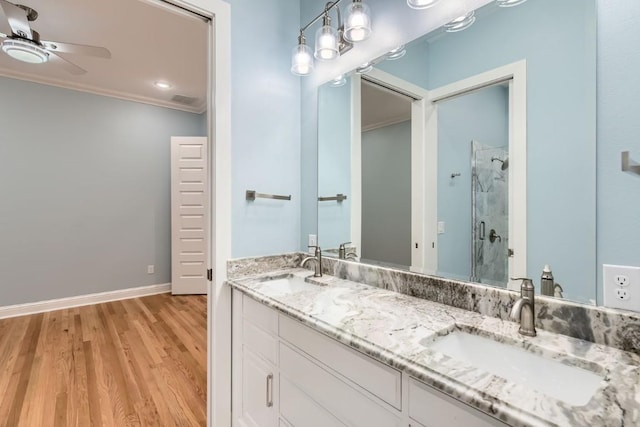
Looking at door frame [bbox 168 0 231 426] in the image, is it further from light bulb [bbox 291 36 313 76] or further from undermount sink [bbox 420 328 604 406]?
undermount sink [bbox 420 328 604 406]

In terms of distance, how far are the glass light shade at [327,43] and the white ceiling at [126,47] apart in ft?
2.15

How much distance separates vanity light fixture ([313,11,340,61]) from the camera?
1.59 meters

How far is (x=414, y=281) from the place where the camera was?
4.40 ft

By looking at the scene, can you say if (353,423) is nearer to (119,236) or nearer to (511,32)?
(511,32)

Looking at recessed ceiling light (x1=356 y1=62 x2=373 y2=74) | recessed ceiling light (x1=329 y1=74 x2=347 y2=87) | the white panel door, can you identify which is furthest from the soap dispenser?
the white panel door

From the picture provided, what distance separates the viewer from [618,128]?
2.87 feet

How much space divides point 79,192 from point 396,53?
4085 mm

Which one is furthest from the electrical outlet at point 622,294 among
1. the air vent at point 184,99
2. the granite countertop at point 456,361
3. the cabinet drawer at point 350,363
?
the air vent at point 184,99

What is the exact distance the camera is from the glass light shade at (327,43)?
1.60 m

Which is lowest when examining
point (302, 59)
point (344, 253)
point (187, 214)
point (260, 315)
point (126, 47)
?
point (260, 315)

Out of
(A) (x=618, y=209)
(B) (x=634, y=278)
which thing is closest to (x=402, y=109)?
(A) (x=618, y=209)

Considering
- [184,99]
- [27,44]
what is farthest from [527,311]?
[184,99]

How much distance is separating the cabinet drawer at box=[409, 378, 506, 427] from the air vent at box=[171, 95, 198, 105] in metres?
4.44

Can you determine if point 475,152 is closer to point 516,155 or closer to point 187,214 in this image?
point 516,155
